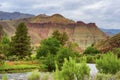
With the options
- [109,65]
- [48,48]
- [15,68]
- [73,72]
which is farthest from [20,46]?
[73,72]

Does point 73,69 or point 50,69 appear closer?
point 73,69

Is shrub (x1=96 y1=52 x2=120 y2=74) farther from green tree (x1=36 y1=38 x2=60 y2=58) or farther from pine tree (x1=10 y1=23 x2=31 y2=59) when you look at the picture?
pine tree (x1=10 y1=23 x2=31 y2=59)

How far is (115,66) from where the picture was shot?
185 feet

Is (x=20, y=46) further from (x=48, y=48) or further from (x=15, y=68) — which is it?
(x=15, y=68)

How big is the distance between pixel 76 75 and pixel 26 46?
62625mm

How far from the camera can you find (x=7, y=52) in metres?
105

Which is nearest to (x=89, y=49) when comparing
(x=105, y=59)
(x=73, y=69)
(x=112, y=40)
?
(x=112, y=40)

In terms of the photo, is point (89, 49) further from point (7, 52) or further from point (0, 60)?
point (0, 60)

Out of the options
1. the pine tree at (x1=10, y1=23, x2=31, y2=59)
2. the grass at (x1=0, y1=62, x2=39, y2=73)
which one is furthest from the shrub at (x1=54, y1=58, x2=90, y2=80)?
the pine tree at (x1=10, y1=23, x2=31, y2=59)

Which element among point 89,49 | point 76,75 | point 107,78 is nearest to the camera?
point 107,78

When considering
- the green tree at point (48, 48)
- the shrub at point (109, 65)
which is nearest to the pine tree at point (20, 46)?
the green tree at point (48, 48)

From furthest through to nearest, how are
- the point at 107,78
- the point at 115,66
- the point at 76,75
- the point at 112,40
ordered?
the point at 112,40 < the point at 115,66 < the point at 76,75 < the point at 107,78

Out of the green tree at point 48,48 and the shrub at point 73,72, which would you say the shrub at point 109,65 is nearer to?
the shrub at point 73,72

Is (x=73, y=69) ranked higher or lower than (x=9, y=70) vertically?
higher
